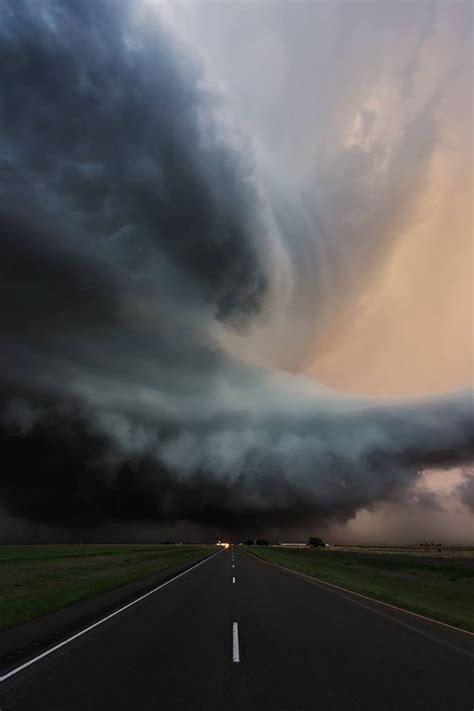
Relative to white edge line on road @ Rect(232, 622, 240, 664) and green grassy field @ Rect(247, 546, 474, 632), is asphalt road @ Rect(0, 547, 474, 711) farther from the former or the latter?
green grassy field @ Rect(247, 546, 474, 632)

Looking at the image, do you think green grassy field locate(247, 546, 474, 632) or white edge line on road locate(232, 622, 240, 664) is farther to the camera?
green grassy field locate(247, 546, 474, 632)

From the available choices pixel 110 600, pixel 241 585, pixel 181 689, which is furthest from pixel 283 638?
pixel 241 585

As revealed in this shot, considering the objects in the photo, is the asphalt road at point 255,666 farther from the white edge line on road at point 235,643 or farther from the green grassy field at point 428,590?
the green grassy field at point 428,590

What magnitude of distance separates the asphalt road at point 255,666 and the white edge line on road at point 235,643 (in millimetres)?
48

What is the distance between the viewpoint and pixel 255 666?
30.0ft

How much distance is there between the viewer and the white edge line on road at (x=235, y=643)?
32.4ft

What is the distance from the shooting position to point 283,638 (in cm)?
A: 1188

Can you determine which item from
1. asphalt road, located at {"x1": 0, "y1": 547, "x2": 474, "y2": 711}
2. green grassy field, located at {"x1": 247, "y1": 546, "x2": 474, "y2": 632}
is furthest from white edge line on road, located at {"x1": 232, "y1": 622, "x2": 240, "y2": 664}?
green grassy field, located at {"x1": 247, "y1": 546, "x2": 474, "y2": 632}

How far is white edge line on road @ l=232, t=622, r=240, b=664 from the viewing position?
987 centimetres

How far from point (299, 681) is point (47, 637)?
24.0 ft

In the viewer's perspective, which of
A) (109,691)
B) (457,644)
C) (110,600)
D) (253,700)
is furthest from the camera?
(110,600)

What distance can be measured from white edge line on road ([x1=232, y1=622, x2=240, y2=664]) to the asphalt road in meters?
0.05

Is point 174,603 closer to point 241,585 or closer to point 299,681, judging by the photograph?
point 241,585

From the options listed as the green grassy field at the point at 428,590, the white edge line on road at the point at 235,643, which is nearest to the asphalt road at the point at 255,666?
the white edge line on road at the point at 235,643
